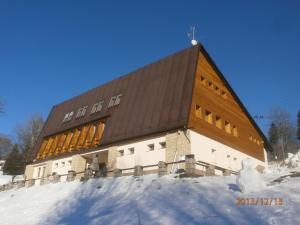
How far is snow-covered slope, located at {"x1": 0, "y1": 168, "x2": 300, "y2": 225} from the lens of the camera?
12.9 metres

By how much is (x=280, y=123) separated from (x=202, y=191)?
54.7m

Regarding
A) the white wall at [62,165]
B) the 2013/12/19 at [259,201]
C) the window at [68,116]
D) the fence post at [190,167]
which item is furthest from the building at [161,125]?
the 2013/12/19 at [259,201]

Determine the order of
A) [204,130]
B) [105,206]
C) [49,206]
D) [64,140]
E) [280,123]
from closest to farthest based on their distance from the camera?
[105,206] < [49,206] < [204,130] < [64,140] < [280,123]

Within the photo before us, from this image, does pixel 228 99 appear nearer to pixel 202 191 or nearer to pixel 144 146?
pixel 144 146

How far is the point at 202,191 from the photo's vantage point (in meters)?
16.8

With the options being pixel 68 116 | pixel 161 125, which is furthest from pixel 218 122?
pixel 68 116

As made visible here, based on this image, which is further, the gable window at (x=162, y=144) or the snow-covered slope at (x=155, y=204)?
the gable window at (x=162, y=144)

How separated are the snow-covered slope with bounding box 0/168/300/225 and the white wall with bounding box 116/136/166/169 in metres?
3.86

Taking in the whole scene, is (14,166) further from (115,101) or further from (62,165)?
(115,101)

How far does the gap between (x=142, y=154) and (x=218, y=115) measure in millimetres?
7797

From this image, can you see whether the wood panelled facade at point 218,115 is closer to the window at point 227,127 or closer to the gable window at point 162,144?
the window at point 227,127

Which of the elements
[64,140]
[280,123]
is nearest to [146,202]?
[64,140]

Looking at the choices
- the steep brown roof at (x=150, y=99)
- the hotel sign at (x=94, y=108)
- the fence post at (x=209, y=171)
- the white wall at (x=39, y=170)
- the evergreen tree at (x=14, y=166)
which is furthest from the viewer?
the evergreen tree at (x=14, y=166)

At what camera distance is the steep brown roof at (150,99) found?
27.1m
